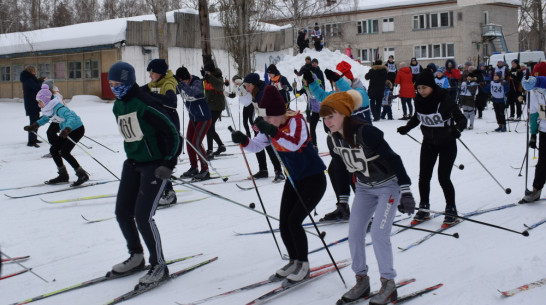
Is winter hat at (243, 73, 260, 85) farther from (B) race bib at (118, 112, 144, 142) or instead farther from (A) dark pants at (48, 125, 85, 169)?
(B) race bib at (118, 112, 144, 142)

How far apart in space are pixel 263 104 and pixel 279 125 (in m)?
0.22

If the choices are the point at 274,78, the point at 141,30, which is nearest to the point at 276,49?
the point at 141,30

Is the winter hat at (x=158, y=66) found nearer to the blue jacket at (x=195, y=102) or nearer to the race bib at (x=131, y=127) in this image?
the blue jacket at (x=195, y=102)

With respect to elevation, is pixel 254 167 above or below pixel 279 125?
below

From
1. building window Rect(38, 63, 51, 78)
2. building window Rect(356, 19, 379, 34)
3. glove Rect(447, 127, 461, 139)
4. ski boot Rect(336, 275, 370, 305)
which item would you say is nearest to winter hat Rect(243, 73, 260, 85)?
glove Rect(447, 127, 461, 139)

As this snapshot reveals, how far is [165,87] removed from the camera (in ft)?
24.4

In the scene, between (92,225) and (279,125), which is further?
(92,225)

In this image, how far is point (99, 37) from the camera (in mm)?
24125

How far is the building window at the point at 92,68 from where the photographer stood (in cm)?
2555

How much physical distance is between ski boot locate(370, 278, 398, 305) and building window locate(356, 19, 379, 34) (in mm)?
45816

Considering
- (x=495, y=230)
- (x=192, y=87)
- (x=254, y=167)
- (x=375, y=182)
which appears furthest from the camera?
(x=254, y=167)

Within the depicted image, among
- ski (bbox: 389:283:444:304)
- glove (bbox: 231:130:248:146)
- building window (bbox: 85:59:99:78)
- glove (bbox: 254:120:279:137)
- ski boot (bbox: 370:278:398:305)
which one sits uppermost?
building window (bbox: 85:59:99:78)

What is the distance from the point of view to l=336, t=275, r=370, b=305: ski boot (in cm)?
403

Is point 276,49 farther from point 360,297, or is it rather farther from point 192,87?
point 360,297
